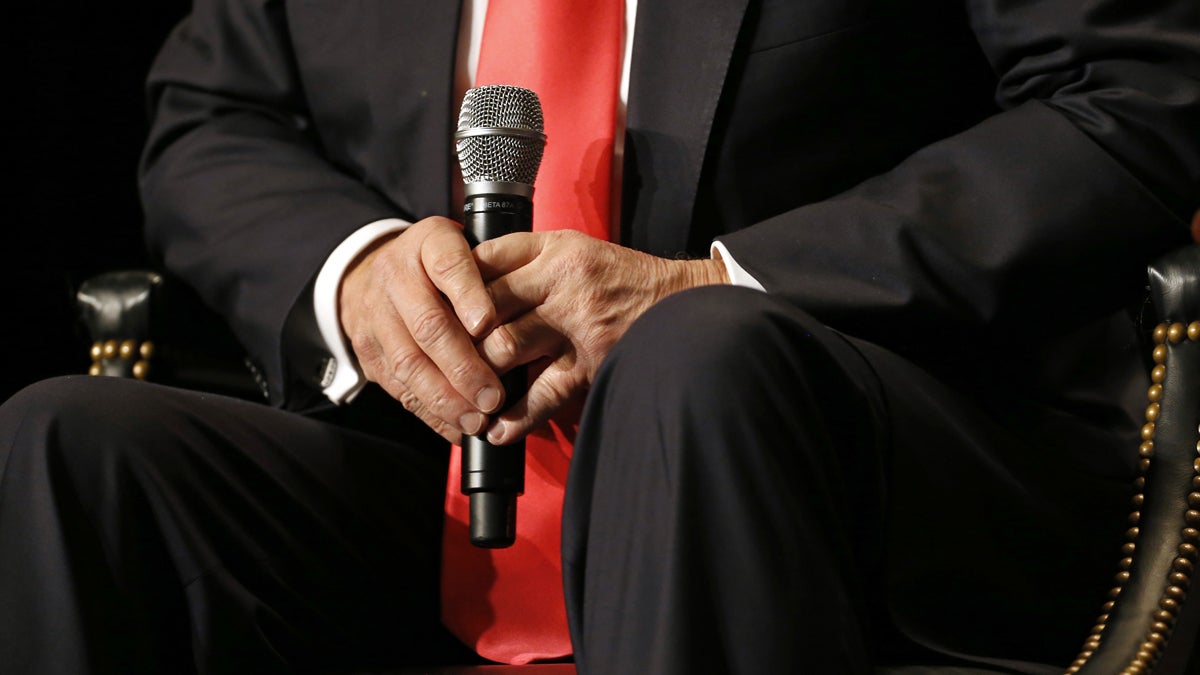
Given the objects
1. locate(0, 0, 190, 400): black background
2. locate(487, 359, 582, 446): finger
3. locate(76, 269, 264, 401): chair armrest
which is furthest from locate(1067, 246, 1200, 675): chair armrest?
locate(0, 0, 190, 400): black background

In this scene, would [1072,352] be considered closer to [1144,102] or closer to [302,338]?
[1144,102]

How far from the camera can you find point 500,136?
2.61 feet

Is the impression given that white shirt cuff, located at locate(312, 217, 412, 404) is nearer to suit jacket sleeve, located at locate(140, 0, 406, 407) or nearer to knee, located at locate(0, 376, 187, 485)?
suit jacket sleeve, located at locate(140, 0, 406, 407)

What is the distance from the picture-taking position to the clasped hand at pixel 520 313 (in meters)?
0.79

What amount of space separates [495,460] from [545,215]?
296 mm

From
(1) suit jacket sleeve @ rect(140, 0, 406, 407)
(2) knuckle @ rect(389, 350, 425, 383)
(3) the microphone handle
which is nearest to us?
(3) the microphone handle

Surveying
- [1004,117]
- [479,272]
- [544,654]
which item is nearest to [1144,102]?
[1004,117]

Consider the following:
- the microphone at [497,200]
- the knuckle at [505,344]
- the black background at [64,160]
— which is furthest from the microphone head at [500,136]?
the black background at [64,160]

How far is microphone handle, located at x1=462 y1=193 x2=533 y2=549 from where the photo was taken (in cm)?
75

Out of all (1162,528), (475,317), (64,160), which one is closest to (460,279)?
(475,317)

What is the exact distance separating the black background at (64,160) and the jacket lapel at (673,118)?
999mm

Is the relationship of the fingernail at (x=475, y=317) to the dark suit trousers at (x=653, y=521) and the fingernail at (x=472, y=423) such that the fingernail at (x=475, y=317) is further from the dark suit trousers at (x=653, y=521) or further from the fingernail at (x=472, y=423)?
the dark suit trousers at (x=653, y=521)

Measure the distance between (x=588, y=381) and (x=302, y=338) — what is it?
1.18ft

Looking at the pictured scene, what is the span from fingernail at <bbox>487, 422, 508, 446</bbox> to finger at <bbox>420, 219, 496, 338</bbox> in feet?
0.22
